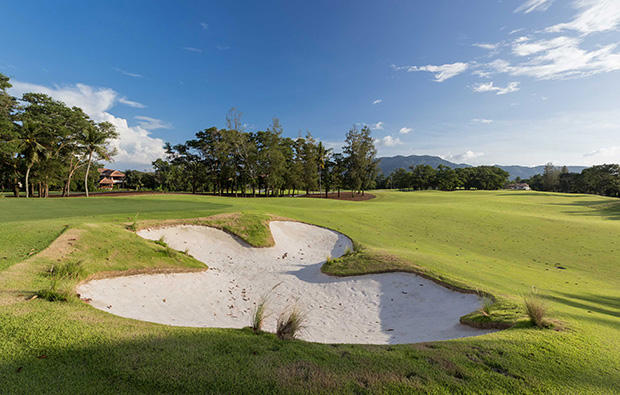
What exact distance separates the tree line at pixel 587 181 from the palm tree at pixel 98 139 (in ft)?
355

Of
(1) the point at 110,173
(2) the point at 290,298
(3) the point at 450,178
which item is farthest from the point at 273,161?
(1) the point at 110,173

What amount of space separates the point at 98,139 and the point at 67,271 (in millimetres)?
43491

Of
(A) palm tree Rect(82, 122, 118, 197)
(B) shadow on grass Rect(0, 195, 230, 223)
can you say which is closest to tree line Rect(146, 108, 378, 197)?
(A) palm tree Rect(82, 122, 118, 197)

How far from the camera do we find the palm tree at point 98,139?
125 feet

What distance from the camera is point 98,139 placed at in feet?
128

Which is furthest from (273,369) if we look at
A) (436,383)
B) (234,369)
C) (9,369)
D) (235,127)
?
(235,127)

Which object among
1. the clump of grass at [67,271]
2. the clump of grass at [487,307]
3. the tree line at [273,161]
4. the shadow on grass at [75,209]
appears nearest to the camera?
the clump of grass at [487,307]

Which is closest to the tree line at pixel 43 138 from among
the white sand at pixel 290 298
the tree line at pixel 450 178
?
the white sand at pixel 290 298

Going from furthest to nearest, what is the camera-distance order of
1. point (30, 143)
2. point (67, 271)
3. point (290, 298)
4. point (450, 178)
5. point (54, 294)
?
point (450, 178) < point (30, 143) < point (290, 298) < point (67, 271) < point (54, 294)

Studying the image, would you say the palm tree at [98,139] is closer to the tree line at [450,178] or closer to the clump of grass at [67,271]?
the clump of grass at [67,271]

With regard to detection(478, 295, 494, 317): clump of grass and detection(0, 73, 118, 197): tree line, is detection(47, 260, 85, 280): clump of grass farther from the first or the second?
detection(0, 73, 118, 197): tree line

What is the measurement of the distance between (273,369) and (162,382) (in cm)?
115

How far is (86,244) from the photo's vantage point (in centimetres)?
846

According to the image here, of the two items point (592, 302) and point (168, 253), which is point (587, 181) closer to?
point (592, 302)
